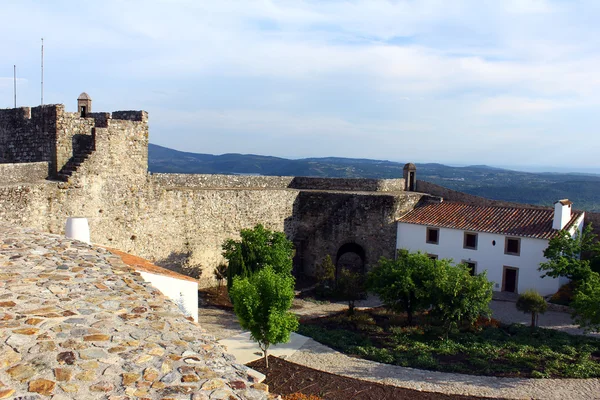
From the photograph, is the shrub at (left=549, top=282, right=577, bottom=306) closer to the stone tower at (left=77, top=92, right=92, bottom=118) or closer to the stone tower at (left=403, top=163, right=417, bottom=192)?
the stone tower at (left=403, top=163, right=417, bottom=192)

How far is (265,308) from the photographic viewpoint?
11.7 m

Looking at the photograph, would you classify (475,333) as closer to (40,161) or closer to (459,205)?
(459,205)

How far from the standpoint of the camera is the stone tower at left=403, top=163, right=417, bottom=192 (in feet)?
84.5

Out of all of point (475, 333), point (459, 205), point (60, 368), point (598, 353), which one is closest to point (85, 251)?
point (60, 368)

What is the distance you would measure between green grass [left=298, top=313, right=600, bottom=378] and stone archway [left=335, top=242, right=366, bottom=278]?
5764 mm

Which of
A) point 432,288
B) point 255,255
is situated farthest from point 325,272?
point 432,288

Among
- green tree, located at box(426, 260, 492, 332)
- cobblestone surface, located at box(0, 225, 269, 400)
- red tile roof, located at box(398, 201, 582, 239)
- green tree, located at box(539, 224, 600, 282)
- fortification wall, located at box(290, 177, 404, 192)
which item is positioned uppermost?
fortification wall, located at box(290, 177, 404, 192)

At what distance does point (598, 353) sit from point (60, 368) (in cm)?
1369

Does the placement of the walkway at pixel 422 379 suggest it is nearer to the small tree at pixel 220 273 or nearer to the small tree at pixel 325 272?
the small tree at pixel 220 273

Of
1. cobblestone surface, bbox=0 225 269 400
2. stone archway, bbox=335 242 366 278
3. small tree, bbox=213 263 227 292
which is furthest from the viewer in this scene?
stone archway, bbox=335 242 366 278

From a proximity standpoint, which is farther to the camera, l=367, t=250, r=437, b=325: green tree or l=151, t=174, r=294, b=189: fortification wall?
l=151, t=174, r=294, b=189: fortification wall

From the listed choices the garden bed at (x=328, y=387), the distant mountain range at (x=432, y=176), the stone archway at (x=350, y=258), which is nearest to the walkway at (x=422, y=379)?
the garden bed at (x=328, y=387)

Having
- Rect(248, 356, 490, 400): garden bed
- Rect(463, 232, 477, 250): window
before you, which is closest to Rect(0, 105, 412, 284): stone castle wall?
Rect(463, 232, 477, 250): window

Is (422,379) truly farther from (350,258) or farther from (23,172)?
(23,172)
